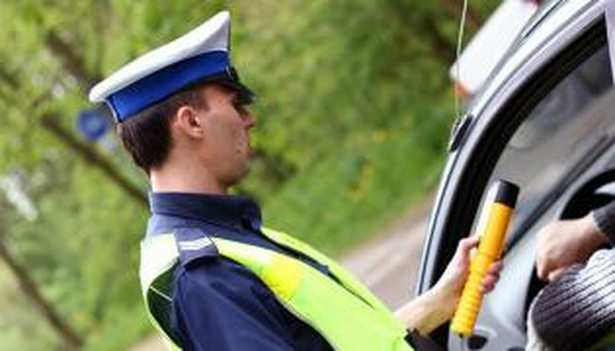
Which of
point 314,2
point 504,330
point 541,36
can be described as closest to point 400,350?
point 541,36

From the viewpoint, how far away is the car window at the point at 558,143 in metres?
3.62

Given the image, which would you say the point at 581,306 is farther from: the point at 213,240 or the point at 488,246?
the point at 213,240

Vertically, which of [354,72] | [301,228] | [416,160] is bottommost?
[301,228]

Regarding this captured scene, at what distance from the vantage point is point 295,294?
250cm

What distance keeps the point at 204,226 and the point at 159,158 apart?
16 centimetres

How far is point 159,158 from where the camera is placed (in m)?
2.60

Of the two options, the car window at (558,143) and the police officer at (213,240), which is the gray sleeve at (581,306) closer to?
the police officer at (213,240)

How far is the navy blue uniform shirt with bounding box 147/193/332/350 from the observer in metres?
2.38

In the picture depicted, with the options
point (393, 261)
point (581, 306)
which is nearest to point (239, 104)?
point (581, 306)

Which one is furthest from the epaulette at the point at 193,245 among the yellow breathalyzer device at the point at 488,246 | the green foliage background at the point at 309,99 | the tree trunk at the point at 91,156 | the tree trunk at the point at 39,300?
the tree trunk at the point at 39,300

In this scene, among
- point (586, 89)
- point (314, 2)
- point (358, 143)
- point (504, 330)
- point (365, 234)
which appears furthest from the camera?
point (358, 143)

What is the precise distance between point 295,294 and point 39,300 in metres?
21.4

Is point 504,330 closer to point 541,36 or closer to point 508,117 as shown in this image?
point 508,117

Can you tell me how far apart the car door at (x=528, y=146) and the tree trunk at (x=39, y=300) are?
707 inches
